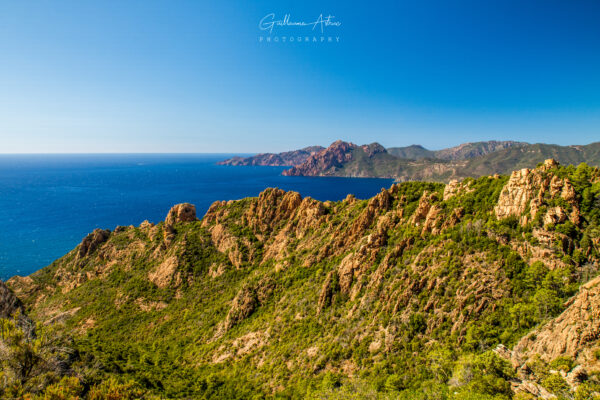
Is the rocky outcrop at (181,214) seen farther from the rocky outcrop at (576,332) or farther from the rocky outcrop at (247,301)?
the rocky outcrop at (576,332)

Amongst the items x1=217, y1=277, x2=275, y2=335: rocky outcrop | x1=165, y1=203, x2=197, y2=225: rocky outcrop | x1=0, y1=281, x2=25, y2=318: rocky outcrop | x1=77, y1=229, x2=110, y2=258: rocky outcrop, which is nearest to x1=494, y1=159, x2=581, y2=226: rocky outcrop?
x1=217, y1=277, x2=275, y2=335: rocky outcrop

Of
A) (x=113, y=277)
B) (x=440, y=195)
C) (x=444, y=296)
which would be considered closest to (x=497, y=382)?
(x=444, y=296)

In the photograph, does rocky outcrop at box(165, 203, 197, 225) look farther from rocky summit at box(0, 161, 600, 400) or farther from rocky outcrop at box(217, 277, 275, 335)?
rocky outcrop at box(217, 277, 275, 335)

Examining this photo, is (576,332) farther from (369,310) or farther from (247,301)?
(247,301)

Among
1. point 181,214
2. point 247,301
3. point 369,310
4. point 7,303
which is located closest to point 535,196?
point 369,310

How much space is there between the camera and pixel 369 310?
116 ft

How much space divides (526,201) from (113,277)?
85.6 m

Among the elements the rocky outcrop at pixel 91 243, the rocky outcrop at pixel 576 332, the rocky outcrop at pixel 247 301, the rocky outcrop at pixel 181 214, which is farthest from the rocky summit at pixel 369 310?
the rocky outcrop at pixel 181 214

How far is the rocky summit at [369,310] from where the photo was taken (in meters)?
20.3

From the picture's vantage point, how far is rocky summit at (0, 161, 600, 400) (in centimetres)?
2034

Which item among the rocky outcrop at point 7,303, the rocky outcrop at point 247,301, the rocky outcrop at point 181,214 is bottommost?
the rocky outcrop at point 247,301

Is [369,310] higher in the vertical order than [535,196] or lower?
lower

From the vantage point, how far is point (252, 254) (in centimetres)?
6391

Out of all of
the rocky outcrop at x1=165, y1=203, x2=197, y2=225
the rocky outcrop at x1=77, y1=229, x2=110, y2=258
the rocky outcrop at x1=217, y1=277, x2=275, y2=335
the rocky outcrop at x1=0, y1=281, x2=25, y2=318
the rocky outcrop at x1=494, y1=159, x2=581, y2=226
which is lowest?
the rocky outcrop at x1=217, y1=277, x2=275, y2=335
